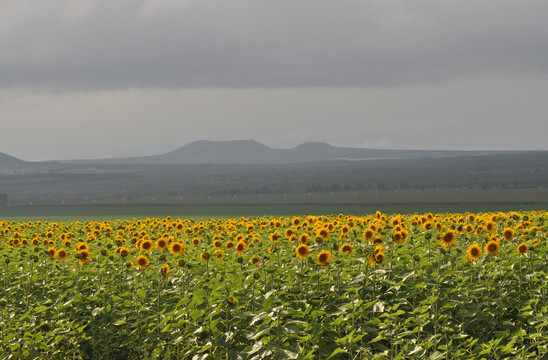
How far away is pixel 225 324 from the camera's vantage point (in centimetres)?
850

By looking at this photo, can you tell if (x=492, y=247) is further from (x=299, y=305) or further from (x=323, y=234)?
(x=299, y=305)

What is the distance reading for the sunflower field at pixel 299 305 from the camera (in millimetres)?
8227

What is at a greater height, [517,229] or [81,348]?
[517,229]

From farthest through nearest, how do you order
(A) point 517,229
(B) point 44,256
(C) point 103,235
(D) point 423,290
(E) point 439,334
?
1. (C) point 103,235
2. (A) point 517,229
3. (B) point 44,256
4. (D) point 423,290
5. (E) point 439,334

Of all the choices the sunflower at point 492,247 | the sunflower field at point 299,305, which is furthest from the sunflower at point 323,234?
the sunflower at point 492,247

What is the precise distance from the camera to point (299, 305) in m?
9.09

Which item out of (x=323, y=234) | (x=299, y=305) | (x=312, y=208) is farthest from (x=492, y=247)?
(x=312, y=208)

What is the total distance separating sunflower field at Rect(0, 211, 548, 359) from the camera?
8227 mm

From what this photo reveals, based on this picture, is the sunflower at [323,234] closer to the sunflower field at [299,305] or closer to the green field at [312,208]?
the sunflower field at [299,305]

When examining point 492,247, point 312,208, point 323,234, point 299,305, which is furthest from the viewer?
point 312,208

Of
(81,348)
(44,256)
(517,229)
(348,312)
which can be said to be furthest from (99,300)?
(517,229)

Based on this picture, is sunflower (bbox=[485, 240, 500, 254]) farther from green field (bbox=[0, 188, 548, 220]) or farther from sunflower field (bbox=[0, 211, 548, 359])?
green field (bbox=[0, 188, 548, 220])

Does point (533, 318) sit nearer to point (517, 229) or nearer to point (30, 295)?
point (517, 229)

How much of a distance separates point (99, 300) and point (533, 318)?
21.6 feet
